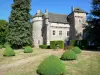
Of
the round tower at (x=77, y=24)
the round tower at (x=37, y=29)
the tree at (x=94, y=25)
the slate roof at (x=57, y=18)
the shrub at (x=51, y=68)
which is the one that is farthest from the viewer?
the round tower at (x=37, y=29)

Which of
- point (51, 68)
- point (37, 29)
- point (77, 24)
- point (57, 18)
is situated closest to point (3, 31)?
point (37, 29)

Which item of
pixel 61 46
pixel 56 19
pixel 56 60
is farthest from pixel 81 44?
pixel 56 60

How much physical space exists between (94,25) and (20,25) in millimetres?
15263

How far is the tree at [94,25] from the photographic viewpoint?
36.5 m

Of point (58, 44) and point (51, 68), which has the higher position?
point (58, 44)

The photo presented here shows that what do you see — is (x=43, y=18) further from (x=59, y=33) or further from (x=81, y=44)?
(x=81, y=44)

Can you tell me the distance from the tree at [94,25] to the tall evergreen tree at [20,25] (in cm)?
1277

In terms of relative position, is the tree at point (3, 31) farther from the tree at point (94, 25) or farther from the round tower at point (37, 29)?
the tree at point (94, 25)

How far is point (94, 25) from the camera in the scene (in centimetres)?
3756

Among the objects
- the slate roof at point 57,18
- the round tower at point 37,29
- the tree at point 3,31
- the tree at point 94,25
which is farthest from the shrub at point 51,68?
the tree at point 3,31

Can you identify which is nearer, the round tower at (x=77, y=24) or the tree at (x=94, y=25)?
the tree at (x=94, y=25)

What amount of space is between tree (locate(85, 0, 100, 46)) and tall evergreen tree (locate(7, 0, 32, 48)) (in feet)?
41.9

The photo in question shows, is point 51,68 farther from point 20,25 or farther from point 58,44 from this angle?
point 20,25

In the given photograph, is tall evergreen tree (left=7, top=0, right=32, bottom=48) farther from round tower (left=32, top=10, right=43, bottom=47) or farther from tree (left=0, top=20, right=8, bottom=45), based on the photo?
tree (left=0, top=20, right=8, bottom=45)
